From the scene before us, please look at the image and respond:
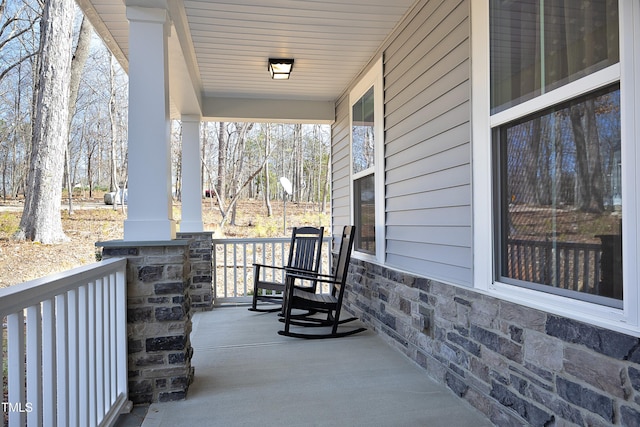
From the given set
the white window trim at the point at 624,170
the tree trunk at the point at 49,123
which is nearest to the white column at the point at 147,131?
the white window trim at the point at 624,170

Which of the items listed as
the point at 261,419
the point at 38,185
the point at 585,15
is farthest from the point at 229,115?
the point at 38,185

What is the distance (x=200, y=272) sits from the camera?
5.63 m

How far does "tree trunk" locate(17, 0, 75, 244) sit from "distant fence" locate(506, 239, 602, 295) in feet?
34.8

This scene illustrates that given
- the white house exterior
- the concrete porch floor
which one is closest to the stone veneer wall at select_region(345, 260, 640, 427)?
the white house exterior

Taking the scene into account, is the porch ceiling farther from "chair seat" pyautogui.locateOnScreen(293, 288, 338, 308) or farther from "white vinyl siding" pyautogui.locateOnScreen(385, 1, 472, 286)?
"chair seat" pyautogui.locateOnScreen(293, 288, 338, 308)

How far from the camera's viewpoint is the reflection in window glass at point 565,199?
5.44 feet

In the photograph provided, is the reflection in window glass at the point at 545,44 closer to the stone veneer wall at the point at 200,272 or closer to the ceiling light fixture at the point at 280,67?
the ceiling light fixture at the point at 280,67

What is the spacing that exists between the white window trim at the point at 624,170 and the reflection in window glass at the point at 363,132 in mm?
2085

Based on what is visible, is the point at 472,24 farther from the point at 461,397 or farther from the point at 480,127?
the point at 461,397

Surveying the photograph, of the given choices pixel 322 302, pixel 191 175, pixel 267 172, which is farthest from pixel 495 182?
pixel 267 172

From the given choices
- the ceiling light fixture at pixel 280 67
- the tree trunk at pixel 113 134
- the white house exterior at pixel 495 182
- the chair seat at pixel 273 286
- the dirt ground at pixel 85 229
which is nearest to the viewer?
the white house exterior at pixel 495 182

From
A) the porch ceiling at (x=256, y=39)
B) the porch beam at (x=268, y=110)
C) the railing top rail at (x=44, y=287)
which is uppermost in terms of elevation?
the porch ceiling at (x=256, y=39)

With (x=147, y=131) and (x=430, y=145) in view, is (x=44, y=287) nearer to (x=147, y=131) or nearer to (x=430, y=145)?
(x=147, y=131)

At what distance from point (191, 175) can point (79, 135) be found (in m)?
10.7
